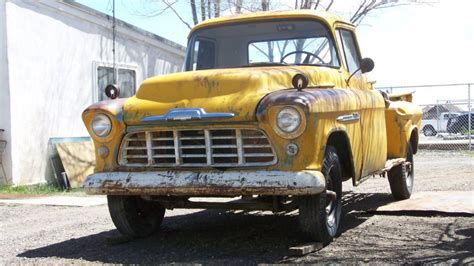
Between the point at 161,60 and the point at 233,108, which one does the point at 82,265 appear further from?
the point at 161,60

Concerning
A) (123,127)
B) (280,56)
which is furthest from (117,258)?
(280,56)

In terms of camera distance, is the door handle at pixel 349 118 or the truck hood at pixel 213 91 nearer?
the truck hood at pixel 213 91

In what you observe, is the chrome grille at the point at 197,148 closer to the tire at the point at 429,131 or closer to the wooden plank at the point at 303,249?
the wooden plank at the point at 303,249

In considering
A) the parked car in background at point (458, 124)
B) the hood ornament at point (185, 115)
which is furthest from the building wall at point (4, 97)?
the parked car in background at point (458, 124)

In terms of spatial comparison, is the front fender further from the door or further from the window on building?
the window on building

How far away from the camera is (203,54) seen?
7129 mm

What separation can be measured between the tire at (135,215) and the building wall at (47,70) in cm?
527

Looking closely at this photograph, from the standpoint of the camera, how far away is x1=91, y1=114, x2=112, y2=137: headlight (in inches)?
224

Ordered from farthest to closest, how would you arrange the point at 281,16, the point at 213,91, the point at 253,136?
the point at 281,16
the point at 213,91
the point at 253,136

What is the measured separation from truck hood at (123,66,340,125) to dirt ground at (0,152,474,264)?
49.0 inches

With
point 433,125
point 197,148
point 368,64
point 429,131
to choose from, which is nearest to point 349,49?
point 368,64

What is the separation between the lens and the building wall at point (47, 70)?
36.0 ft

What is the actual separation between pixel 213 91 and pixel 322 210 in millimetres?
1448

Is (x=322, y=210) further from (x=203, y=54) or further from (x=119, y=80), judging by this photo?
(x=119, y=80)
